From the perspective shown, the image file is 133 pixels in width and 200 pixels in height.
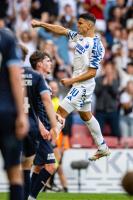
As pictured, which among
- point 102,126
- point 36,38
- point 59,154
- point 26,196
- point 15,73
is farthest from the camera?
point 36,38

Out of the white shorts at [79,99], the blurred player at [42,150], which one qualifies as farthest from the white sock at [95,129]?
the blurred player at [42,150]

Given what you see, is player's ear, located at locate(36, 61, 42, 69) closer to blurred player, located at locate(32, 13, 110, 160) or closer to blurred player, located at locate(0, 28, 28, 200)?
blurred player, located at locate(32, 13, 110, 160)

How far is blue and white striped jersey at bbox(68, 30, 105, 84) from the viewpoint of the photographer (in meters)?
16.0

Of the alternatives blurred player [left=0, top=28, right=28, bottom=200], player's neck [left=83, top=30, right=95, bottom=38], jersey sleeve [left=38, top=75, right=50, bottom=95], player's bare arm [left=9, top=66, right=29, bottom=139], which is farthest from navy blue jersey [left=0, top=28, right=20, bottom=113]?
player's neck [left=83, top=30, right=95, bottom=38]

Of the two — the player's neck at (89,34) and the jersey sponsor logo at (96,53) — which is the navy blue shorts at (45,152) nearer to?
the jersey sponsor logo at (96,53)

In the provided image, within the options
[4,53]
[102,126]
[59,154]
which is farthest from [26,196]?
[102,126]

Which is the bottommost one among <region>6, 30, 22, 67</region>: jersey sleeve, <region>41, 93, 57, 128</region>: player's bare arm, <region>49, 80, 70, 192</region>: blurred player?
<region>49, 80, 70, 192</region>: blurred player

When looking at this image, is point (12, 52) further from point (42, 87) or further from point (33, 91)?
point (33, 91)

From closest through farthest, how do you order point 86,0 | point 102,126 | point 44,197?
1. point 44,197
2. point 102,126
3. point 86,0

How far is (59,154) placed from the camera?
21688 mm

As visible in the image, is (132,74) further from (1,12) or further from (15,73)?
(15,73)

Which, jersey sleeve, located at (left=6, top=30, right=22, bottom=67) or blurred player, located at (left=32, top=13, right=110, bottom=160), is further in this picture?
blurred player, located at (left=32, top=13, right=110, bottom=160)

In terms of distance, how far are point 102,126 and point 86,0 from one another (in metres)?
5.03

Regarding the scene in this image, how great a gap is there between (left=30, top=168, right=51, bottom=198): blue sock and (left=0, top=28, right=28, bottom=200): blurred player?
443 centimetres
